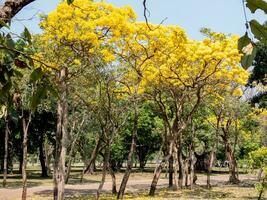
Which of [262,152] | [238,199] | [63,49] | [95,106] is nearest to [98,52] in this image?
[63,49]

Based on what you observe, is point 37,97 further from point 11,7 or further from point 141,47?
point 141,47

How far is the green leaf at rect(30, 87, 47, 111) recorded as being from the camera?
154 centimetres

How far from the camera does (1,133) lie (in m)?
40.3

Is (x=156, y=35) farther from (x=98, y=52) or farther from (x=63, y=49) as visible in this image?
(x=63, y=49)

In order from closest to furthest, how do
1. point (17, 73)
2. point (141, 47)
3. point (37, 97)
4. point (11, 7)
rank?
point (37, 97), point (17, 73), point (11, 7), point (141, 47)

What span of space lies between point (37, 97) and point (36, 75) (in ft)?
0.28

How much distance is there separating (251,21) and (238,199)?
22.3 m

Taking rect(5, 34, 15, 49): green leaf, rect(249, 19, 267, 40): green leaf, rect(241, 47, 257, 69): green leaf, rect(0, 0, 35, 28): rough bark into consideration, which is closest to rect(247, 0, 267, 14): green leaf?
rect(249, 19, 267, 40): green leaf

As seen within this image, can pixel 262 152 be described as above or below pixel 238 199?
above

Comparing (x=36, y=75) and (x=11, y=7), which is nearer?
(x=36, y=75)

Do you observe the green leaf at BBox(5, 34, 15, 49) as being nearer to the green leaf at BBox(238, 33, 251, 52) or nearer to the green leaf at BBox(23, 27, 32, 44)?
the green leaf at BBox(23, 27, 32, 44)

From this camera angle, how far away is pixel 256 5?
1122mm

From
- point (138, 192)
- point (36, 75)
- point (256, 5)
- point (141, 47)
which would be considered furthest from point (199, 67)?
point (256, 5)

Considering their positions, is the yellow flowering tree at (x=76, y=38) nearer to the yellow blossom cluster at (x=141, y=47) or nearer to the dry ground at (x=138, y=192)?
the yellow blossom cluster at (x=141, y=47)
